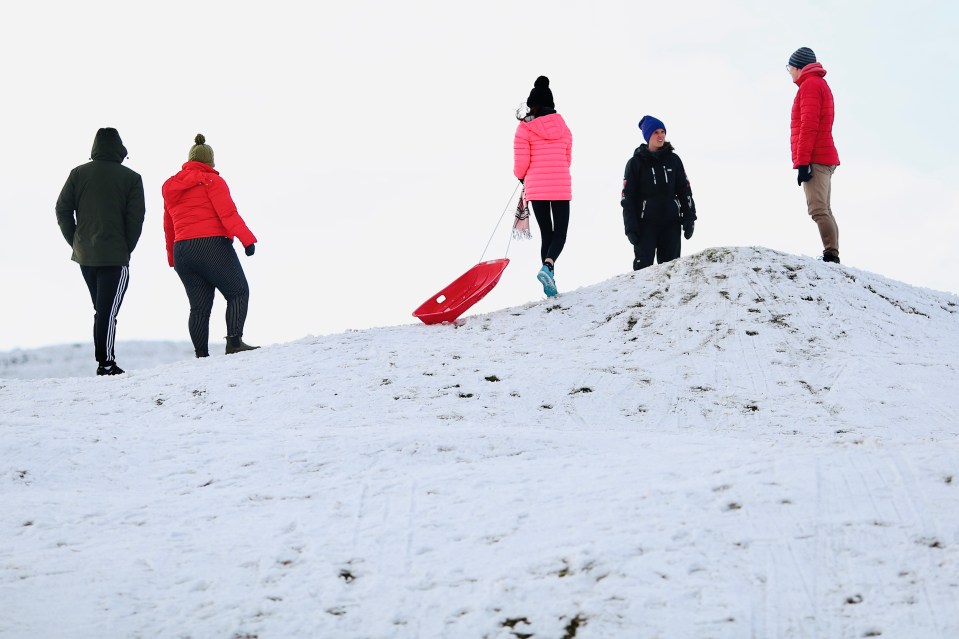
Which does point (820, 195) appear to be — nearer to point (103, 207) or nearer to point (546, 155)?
point (546, 155)

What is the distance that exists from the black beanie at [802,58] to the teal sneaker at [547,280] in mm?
3521

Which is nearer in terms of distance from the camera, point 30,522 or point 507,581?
point 507,581

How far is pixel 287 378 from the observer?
26.9 feet

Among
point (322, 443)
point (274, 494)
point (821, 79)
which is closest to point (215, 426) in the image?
point (322, 443)

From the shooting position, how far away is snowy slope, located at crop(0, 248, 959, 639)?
3795mm

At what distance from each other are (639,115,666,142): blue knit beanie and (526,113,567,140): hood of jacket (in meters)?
1.06

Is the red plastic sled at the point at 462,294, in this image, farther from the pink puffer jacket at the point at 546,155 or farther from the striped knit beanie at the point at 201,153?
the striped knit beanie at the point at 201,153

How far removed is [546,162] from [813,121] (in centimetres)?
284

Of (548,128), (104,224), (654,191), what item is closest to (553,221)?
(548,128)

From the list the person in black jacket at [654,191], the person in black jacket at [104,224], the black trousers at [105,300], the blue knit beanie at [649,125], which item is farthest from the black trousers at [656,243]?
the black trousers at [105,300]

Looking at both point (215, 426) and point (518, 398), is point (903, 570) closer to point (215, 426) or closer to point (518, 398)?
point (518, 398)

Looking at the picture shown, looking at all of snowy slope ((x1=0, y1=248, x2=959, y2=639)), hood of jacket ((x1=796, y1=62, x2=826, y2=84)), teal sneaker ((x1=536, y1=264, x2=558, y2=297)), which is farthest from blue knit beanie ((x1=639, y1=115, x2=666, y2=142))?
snowy slope ((x1=0, y1=248, x2=959, y2=639))

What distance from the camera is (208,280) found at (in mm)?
9484

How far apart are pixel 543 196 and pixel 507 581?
6410mm
